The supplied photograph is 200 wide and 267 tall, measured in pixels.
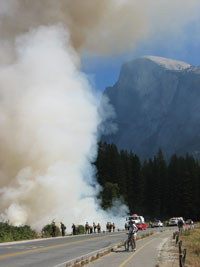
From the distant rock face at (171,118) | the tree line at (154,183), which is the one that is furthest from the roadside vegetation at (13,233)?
the distant rock face at (171,118)

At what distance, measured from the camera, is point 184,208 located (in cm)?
8988

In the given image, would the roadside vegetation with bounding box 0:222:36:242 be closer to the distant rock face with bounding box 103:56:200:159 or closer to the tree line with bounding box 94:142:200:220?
the tree line with bounding box 94:142:200:220

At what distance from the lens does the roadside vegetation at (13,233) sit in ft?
89.2

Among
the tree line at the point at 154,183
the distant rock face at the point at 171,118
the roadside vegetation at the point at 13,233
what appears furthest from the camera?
the distant rock face at the point at 171,118

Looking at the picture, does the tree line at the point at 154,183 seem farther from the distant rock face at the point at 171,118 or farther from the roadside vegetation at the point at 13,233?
the distant rock face at the point at 171,118

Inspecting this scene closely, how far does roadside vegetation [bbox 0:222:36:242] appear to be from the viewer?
2718 centimetres

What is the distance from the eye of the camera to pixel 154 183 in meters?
97.8

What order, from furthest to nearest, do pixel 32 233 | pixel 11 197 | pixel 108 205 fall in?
pixel 108 205
pixel 11 197
pixel 32 233

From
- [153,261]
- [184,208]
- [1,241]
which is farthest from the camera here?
[184,208]

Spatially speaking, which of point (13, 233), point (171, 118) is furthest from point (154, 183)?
point (171, 118)

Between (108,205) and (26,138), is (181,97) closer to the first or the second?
(108,205)

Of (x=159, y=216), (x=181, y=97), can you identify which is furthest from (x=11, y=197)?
(x=181, y=97)

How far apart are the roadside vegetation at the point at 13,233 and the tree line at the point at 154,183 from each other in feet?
172

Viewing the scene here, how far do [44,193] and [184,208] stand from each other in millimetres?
56088
